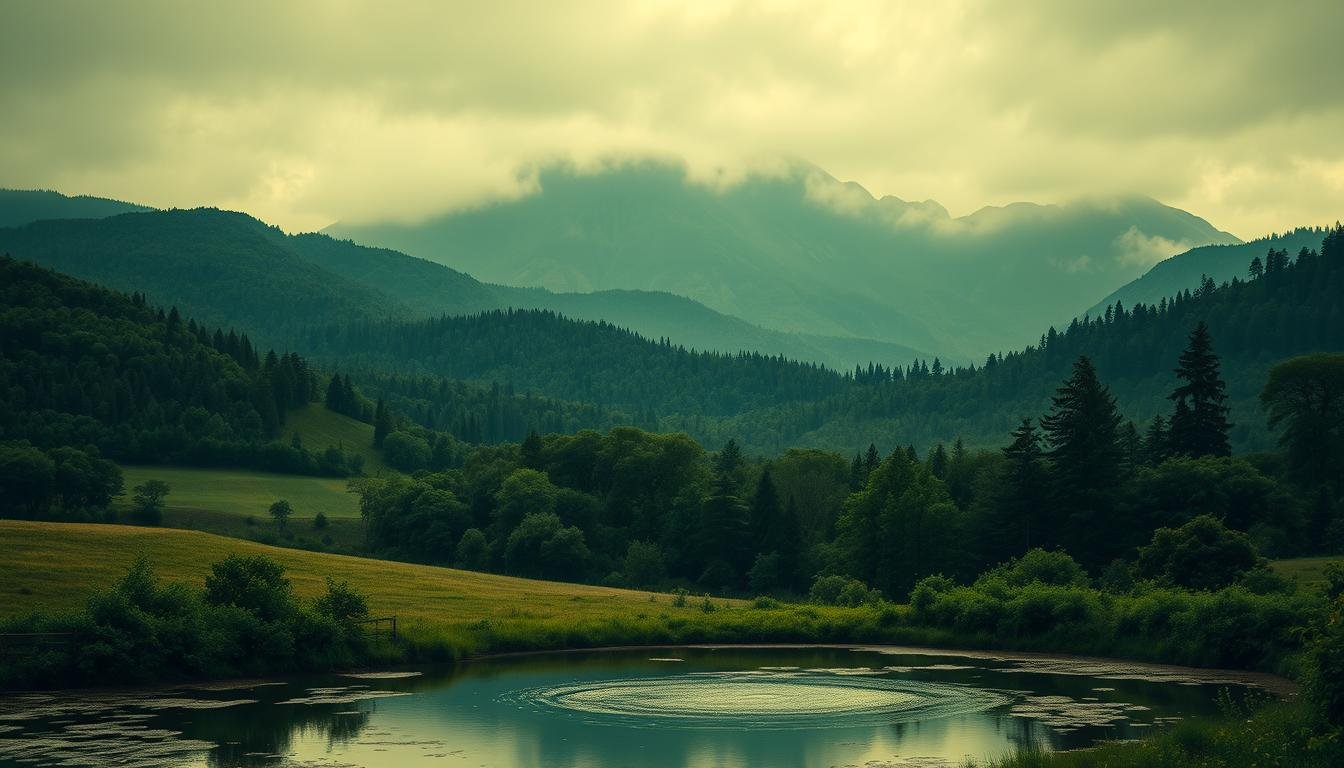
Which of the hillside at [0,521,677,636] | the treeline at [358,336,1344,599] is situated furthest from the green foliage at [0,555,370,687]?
the treeline at [358,336,1344,599]

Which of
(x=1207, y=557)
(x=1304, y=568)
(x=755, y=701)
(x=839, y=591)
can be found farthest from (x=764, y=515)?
(x=755, y=701)

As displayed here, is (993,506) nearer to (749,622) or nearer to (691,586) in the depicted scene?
(749,622)

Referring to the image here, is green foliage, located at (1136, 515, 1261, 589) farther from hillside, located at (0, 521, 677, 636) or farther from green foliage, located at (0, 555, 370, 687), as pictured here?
green foliage, located at (0, 555, 370, 687)

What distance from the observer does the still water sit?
54719mm

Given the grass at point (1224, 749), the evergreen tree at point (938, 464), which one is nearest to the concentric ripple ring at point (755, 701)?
the grass at point (1224, 749)

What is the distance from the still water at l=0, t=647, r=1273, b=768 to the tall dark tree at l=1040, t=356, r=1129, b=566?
3918cm

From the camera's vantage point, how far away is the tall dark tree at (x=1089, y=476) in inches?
4875

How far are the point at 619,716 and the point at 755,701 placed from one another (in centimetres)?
816

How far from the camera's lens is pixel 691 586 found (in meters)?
166

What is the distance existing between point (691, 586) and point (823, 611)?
59.3 metres

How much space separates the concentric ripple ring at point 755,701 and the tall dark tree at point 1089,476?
166 feet

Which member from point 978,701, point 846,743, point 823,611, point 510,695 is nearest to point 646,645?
point 823,611

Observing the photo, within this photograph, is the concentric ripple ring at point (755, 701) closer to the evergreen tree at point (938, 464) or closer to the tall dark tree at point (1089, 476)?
the tall dark tree at point (1089, 476)

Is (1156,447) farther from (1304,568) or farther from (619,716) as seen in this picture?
(619,716)
